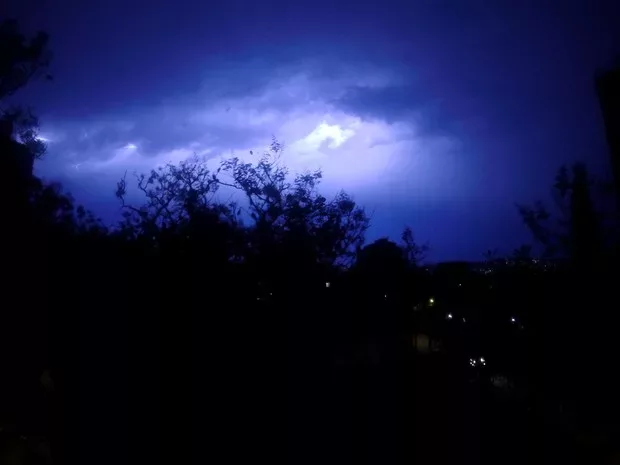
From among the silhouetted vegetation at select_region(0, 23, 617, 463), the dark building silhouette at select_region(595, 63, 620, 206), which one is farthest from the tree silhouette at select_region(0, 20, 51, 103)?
the dark building silhouette at select_region(595, 63, 620, 206)

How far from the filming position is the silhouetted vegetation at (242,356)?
9383 mm

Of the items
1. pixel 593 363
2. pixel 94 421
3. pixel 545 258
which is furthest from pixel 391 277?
pixel 545 258

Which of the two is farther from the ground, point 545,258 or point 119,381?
point 545,258

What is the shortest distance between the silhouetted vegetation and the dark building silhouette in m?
3.38

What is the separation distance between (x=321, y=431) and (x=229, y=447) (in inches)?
81.8

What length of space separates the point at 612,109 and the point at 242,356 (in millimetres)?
12988

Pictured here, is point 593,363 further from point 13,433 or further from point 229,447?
point 13,433

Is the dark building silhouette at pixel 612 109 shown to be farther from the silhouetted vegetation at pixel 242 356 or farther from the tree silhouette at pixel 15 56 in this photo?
the tree silhouette at pixel 15 56

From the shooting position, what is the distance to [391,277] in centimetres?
1839

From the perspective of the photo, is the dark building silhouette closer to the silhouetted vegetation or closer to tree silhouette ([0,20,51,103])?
the silhouetted vegetation

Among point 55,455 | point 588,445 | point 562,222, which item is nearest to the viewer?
A: point 55,455

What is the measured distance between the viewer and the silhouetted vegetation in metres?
9.38

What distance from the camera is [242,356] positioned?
33.6 feet

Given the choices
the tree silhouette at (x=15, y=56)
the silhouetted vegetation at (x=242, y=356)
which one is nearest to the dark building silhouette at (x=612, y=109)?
the silhouetted vegetation at (x=242, y=356)
